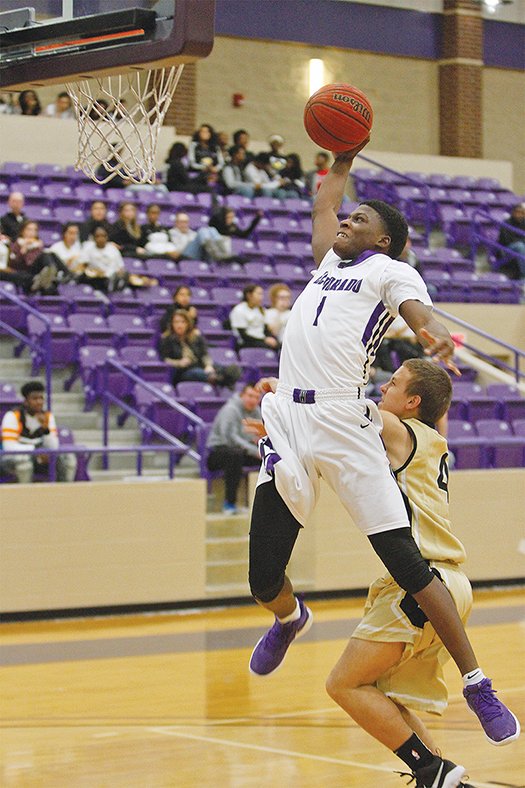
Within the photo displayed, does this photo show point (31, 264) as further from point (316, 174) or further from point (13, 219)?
point (316, 174)

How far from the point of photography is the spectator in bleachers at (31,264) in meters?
12.8

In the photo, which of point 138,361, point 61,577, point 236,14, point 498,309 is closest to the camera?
point 61,577

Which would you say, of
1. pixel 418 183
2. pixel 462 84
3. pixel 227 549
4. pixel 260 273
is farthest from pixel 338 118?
pixel 462 84

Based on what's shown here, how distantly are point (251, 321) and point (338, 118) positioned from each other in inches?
323

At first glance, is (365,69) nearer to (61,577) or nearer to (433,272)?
(433,272)

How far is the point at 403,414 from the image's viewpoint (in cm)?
498

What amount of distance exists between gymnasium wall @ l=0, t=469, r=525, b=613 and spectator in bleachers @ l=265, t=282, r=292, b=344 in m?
2.67

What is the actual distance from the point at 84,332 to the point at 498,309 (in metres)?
6.11

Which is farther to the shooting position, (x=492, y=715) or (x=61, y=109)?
(x=61, y=109)

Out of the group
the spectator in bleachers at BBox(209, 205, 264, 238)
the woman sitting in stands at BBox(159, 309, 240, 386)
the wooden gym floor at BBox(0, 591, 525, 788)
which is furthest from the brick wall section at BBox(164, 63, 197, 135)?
the wooden gym floor at BBox(0, 591, 525, 788)

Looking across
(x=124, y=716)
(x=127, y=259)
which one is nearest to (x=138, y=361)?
(x=127, y=259)

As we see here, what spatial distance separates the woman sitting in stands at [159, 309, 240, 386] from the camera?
1227 cm

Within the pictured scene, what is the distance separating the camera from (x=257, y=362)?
1293cm

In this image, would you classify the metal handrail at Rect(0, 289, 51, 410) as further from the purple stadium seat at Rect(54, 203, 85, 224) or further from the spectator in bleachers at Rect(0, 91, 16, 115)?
the spectator in bleachers at Rect(0, 91, 16, 115)
